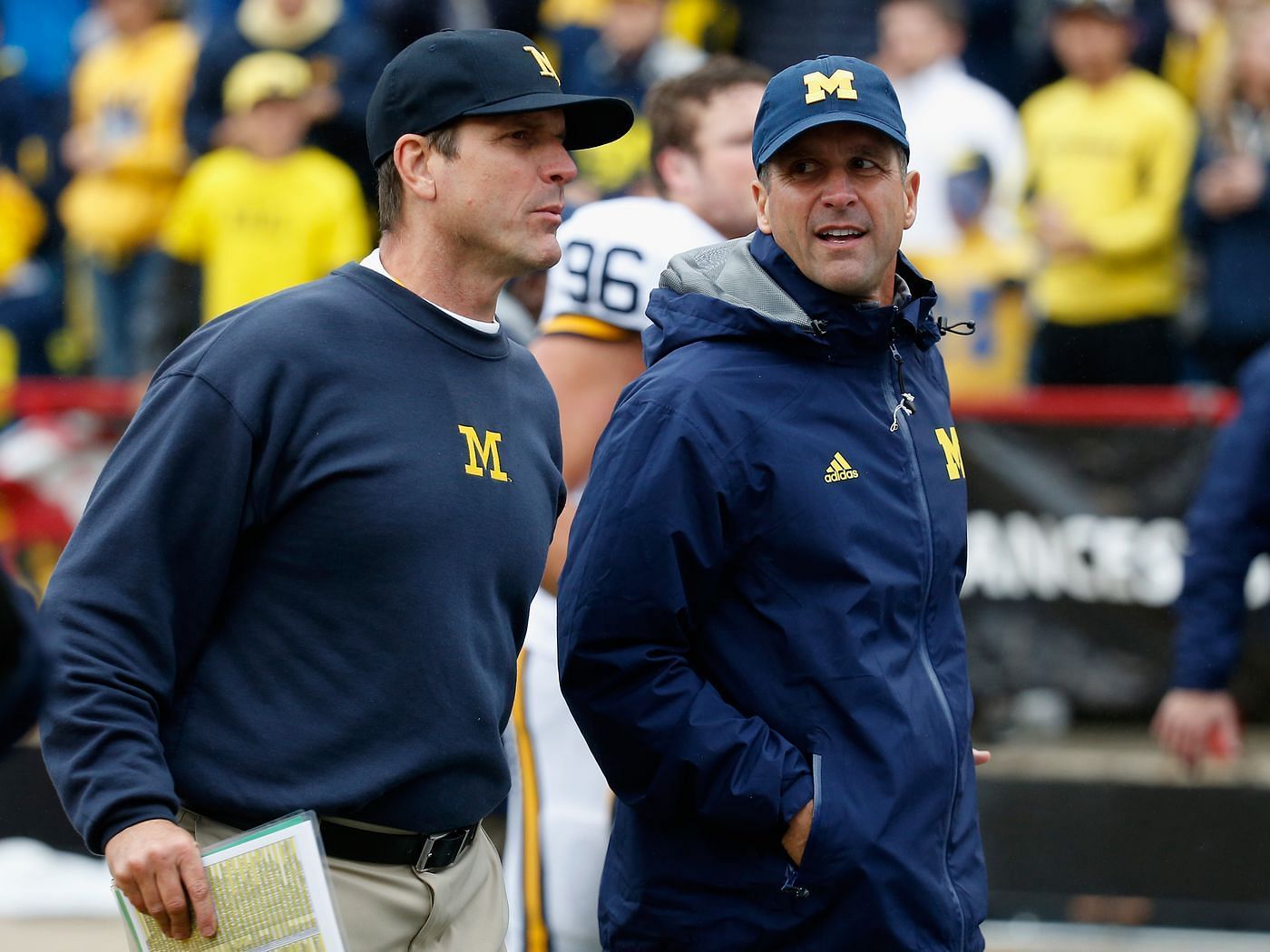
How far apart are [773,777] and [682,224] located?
1.65 m

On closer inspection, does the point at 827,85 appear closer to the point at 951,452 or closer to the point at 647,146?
the point at 951,452

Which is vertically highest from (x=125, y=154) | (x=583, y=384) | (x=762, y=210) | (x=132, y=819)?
(x=762, y=210)

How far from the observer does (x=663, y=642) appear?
2.91 metres

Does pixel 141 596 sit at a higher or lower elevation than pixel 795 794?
higher

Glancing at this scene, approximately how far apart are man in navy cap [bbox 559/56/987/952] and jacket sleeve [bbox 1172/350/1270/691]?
81.8 inches

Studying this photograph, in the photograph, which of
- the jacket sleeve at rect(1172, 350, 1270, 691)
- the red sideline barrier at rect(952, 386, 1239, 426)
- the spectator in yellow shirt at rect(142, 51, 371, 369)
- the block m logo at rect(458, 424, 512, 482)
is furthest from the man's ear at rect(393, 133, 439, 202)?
the spectator in yellow shirt at rect(142, 51, 371, 369)

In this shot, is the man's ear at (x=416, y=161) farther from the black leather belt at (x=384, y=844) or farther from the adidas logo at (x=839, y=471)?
the black leather belt at (x=384, y=844)

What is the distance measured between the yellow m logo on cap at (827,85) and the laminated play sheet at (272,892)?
1374 millimetres

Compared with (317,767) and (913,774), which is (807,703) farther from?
(317,767)

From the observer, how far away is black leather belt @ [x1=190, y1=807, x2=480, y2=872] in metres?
2.84

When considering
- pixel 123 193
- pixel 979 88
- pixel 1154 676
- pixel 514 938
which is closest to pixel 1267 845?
pixel 1154 676

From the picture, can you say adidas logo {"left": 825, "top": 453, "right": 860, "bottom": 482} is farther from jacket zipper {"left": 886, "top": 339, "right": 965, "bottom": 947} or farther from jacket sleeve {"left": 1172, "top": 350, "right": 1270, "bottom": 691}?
jacket sleeve {"left": 1172, "top": 350, "right": 1270, "bottom": 691}

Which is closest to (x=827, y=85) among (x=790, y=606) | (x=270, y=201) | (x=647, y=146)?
(x=790, y=606)

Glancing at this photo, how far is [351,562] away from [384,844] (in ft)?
1.49
